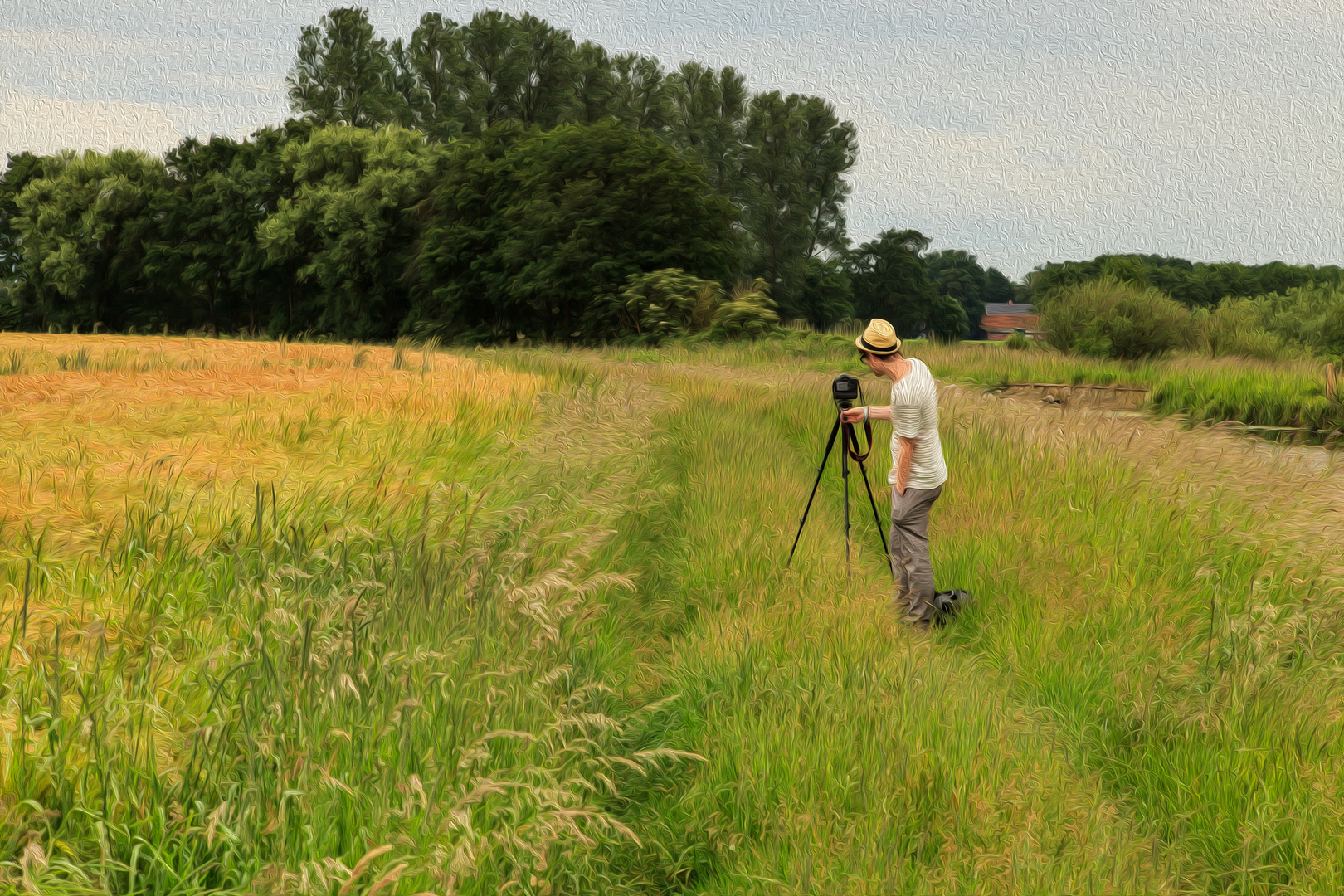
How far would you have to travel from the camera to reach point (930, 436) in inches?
251

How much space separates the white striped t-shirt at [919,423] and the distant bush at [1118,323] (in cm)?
3127

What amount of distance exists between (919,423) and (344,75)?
73.3 m

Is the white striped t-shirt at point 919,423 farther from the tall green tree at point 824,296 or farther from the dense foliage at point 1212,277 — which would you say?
the dense foliage at point 1212,277

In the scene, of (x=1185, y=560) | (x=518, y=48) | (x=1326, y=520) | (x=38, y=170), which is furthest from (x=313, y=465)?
(x=38, y=170)

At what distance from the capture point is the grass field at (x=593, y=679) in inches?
105

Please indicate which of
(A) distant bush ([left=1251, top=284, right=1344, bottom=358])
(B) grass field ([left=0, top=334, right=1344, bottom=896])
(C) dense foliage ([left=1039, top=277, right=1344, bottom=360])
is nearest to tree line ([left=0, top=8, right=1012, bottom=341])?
(C) dense foliage ([left=1039, top=277, right=1344, bottom=360])

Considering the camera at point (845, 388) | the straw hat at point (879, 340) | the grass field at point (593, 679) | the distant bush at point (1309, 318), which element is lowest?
the grass field at point (593, 679)

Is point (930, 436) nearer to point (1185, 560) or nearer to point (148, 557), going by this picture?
point (1185, 560)

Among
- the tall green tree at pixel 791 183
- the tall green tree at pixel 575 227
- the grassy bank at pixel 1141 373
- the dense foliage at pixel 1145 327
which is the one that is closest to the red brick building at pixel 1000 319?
the tall green tree at pixel 791 183

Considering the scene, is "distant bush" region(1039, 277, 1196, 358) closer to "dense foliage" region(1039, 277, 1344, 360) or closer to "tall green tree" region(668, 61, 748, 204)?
"dense foliage" region(1039, 277, 1344, 360)

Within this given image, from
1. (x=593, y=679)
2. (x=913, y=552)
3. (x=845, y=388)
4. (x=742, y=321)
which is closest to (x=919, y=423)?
(x=845, y=388)

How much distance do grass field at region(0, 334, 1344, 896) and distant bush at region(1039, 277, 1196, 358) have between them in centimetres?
2878

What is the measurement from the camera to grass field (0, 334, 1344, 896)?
266cm

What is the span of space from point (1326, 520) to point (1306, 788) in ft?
13.0
